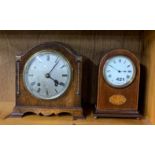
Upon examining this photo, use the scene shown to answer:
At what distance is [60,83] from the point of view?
34.8 inches

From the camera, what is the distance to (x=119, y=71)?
35.8 inches

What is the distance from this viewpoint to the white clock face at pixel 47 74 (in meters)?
0.88

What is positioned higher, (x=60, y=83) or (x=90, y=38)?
(x=90, y=38)

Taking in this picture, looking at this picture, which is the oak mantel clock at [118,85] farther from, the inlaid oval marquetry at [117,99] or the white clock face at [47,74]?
the white clock face at [47,74]

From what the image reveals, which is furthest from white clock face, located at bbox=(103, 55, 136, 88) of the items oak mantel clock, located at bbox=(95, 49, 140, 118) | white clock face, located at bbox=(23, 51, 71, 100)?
white clock face, located at bbox=(23, 51, 71, 100)

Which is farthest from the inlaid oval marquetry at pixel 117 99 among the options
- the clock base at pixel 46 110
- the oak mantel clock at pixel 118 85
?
the clock base at pixel 46 110

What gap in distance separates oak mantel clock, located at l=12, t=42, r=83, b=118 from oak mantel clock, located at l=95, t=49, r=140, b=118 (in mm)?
75
